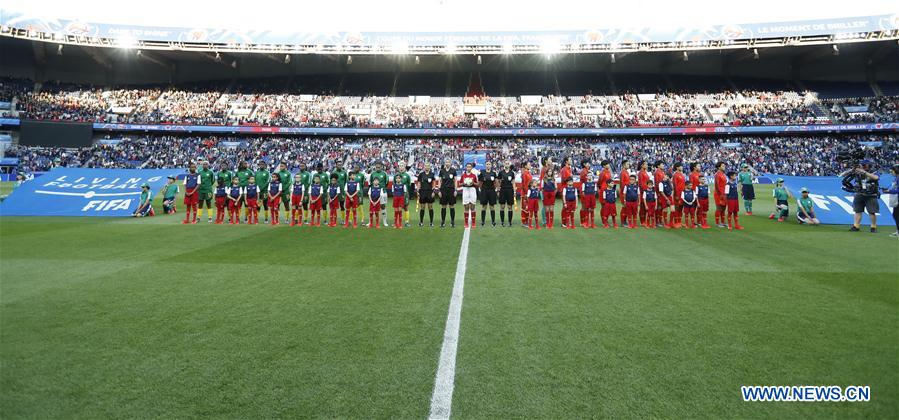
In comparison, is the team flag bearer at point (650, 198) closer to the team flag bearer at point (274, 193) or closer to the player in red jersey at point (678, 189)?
the player in red jersey at point (678, 189)

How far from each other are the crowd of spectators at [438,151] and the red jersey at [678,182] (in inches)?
969

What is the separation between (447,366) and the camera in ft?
10.8

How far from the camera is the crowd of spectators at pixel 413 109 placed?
134 feet

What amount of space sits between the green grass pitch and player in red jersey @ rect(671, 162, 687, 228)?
4.56 meters

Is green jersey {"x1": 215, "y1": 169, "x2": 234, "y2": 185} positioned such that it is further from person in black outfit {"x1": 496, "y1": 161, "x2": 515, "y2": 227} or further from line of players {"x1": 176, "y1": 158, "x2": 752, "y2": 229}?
person in black outfit {"x1": 496, "y1": 161, "x2": 515, "y2": 227}

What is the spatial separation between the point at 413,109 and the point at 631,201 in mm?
34621

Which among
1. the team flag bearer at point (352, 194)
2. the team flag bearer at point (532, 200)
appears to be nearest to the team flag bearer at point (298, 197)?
the team flag bearer at point (352, 194)

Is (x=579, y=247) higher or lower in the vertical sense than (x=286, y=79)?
lower

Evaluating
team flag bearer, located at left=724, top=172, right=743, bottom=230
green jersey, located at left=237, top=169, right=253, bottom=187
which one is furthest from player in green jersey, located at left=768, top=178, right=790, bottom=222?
green jersey, located at left=237, top=169, right=253, bottom=187

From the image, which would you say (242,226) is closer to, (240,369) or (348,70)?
(240,369)

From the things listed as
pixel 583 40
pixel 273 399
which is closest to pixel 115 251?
pixel 273 399

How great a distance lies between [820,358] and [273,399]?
4069mm

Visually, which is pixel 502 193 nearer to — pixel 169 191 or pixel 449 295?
pixel 449 295

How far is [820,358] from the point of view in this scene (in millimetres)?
3383
